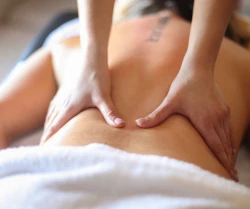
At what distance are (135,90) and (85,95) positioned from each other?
4.4 inches

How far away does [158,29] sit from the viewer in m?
1.13

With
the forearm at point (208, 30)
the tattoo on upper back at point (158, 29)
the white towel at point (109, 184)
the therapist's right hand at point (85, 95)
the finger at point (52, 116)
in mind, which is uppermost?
the forearm at point (208, 30)

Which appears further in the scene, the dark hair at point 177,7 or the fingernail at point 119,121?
the dark hair at point 177,7

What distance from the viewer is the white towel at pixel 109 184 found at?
63cm

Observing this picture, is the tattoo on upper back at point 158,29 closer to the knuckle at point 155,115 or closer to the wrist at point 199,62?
the wrist at point 199,62

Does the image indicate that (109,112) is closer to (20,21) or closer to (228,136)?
(228,136)

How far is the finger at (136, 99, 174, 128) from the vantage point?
2.78 ft

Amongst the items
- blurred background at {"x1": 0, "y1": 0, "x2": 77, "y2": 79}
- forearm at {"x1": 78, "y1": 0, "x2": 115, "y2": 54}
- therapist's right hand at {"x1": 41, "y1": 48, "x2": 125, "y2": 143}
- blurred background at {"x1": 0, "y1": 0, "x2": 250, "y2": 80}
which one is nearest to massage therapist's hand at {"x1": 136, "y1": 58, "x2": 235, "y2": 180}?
therapist's right hand at {"x1": 41, "y1": 48, "x2": 125, "y2": 143}

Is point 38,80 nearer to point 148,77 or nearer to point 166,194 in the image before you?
point 148,77

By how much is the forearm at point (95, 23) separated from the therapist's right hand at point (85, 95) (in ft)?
0.13

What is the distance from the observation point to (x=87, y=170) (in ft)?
2.16

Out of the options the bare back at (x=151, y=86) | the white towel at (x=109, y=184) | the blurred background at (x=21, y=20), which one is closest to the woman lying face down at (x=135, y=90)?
the bare back at (x=151, y=86)

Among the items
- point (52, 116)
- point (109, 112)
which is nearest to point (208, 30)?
point (109, 112)

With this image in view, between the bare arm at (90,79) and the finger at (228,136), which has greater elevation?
the bare arm at (90,79)
